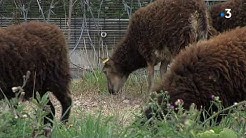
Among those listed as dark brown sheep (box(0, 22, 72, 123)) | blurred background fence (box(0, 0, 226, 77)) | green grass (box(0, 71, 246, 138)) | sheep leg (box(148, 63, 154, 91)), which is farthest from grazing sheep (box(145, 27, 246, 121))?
blurred background fence (box(0, 0, 226, 77))

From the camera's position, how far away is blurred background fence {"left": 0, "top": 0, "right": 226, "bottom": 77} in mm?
10516

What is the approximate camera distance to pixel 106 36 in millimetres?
10703

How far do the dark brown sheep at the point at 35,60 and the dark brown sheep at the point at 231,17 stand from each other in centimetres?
323

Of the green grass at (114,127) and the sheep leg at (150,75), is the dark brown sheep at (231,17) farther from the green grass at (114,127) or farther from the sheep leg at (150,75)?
the green grass at (114,127)

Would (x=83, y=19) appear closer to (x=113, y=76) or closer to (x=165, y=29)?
(x=113, y=76)

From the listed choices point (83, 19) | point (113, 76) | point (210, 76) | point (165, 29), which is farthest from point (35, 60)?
point (83, 19)

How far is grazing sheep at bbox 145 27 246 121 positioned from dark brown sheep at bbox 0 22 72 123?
1.56 m

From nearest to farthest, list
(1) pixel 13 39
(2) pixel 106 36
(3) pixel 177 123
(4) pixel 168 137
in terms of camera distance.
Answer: (3) pixel 177 123 < (4) pixel 168 137 < (1) pixel 13 39 < (2) pixel 106 36

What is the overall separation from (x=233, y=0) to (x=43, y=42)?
388 cm

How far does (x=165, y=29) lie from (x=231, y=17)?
1317 mm

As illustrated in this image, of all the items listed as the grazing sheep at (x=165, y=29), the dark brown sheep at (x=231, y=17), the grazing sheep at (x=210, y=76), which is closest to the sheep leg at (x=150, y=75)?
the grazing sheep at (x=165, y=29)

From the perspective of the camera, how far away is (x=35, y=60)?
6.05 m

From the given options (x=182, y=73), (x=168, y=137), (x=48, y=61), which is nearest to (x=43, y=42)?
(x=48, y=61)

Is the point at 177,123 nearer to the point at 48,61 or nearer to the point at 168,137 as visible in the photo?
the point at 168,137
